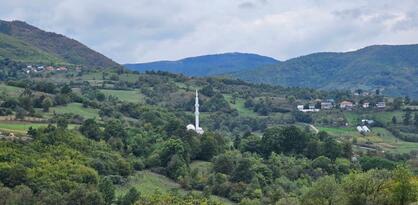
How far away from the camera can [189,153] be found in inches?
2616

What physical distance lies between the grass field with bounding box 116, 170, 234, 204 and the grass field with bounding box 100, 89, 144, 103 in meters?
50.7

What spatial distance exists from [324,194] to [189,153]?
81.7ft

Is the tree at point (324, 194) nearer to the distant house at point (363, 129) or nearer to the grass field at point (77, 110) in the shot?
the grass field at point (77, 110)

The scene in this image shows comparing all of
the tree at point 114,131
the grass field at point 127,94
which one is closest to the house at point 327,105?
the grass field at point 127,94

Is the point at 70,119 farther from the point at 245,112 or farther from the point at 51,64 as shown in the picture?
the point at 51,64

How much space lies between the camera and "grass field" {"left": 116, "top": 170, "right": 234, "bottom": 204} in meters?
54.2

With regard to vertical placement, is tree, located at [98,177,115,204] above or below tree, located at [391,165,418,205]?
below

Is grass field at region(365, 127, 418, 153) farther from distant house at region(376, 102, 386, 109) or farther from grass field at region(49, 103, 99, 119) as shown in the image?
grass field at region(49, 103, 99, 119)

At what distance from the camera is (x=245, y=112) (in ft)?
385

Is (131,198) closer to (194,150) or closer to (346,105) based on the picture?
(194,150)

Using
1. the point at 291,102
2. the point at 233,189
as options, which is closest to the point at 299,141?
the point at 233,189

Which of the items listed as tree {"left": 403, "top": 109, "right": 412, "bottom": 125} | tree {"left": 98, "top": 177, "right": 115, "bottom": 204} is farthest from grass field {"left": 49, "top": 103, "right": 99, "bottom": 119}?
tree {"left": 403, "top": 109, "right": 412, "bottom": 125}

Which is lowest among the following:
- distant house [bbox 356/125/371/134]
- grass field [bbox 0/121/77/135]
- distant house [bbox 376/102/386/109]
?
distant house [bbox 356/125/371/134]

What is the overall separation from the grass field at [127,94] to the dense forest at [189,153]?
0.20 meters
